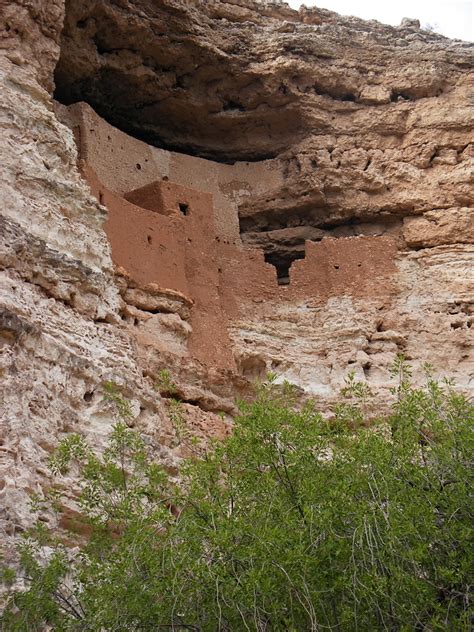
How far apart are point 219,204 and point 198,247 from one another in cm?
224

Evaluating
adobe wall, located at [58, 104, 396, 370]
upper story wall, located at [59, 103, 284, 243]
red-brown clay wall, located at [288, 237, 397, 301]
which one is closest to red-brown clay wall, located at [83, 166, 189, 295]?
adobe wall, located at [58, 104, 396, 370]

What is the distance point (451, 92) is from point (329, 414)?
236 inches

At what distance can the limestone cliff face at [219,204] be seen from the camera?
10398 millimetres

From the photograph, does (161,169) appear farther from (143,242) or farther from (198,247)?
(143,242)

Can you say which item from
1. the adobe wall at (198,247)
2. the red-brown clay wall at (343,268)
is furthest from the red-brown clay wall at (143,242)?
the red-brown clay wall at (343,268)

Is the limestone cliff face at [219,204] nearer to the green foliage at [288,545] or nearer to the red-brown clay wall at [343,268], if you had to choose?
the red-brown clay wall at [343,268]

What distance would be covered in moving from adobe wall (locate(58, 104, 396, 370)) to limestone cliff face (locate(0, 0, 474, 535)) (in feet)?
0.09

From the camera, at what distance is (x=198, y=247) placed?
14195 millimetres

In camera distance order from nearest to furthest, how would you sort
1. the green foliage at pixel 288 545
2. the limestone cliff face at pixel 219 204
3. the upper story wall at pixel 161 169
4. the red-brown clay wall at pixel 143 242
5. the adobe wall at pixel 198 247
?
the green foliage at pixel 288 545
the limestone cliff face at pixel 219 204
the red-brown clay wall at pixel 143 242
the adobe wall at pixel 198 247
the upper story wall at pixel 161 169

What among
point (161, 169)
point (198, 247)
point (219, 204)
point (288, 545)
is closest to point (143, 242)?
point (198, 247)

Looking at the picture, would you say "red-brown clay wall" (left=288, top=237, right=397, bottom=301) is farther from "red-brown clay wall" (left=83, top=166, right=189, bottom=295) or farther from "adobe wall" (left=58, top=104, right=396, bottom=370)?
"red-brown clay wall" (left=83, top=166, right=189, bottom=295)

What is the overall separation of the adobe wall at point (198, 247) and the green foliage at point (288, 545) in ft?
19.2

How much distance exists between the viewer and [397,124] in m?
16.7

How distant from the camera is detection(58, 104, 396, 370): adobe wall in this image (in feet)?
43.1
